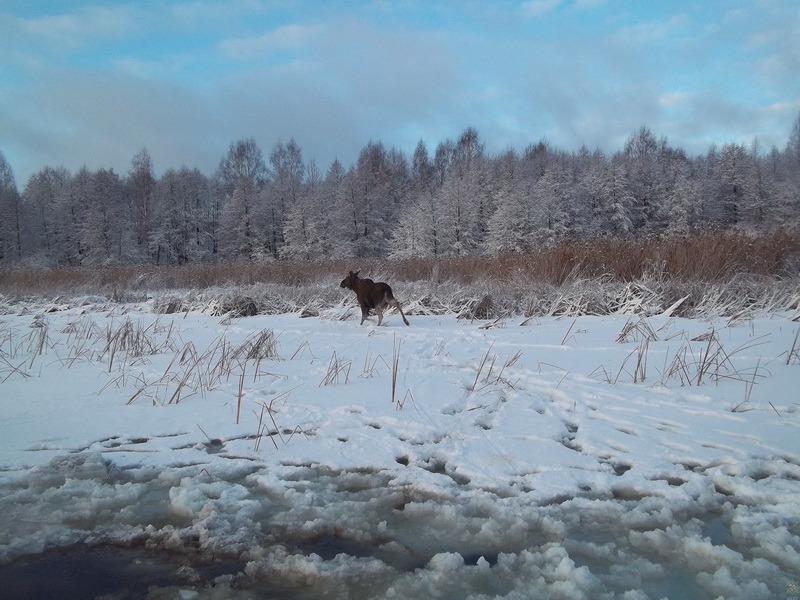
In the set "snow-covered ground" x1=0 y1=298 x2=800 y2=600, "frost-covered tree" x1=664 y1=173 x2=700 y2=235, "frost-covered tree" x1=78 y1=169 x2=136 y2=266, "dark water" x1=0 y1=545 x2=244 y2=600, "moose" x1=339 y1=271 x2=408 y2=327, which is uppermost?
"frost-covered tree" x1=664 y1=173 x2=700 y2=235

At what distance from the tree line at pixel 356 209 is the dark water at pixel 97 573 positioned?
34020mm

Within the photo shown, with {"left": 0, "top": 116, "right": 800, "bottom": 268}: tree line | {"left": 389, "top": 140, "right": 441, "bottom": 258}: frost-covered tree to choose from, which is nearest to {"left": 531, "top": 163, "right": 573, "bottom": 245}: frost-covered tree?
{"left": 0, "top": 116, "right": 800, "bottom": 268}: tree line

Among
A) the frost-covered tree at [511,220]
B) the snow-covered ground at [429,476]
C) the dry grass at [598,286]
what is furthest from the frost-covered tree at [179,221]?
the snow-covered ground at [429,476]

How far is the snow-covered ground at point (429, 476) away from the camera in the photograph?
1504 millimetres

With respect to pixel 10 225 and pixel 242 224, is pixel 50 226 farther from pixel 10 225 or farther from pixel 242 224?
pixel 242 224

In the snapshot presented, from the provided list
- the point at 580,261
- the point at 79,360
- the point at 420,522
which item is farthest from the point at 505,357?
the point at 580,261

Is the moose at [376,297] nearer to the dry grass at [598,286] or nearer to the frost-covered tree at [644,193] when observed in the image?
the dry grass at [598,286]

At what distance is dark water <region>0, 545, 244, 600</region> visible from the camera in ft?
4.61

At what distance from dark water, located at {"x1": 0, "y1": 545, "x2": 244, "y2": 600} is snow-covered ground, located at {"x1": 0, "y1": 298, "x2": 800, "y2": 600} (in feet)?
0.09

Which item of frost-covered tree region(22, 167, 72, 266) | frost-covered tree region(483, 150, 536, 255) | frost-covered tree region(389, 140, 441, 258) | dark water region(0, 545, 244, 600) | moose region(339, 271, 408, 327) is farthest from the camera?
frost-covered tree region(22, 167, 72, 266)

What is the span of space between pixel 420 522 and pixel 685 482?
125cm

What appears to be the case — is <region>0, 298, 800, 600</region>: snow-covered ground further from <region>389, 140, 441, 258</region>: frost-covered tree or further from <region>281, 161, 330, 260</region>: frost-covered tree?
<region>281, 161, 330, 260</region>: frost-covered tree

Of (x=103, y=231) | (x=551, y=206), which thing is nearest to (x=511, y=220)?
(x=551, y=206)

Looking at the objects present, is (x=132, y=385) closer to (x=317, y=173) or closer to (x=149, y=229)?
(x=149, y=229)
